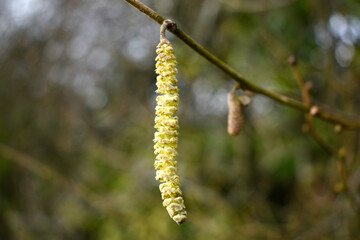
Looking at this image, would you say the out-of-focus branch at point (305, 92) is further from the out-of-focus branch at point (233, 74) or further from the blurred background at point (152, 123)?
the blurred background at point (152, 123)

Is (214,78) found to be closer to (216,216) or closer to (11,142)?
(216,216)

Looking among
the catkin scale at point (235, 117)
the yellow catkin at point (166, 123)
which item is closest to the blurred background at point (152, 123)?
the catkin scale at point (235, 117)

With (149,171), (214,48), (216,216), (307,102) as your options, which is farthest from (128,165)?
(307,102)

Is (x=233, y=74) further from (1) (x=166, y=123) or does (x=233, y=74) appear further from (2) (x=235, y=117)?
(1) (x=166, y=123)

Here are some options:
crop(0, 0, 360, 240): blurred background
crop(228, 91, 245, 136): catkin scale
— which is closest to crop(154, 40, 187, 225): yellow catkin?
crop(228, 91, 245, 136): catkin scale

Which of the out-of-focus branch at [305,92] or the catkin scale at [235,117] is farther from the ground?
the out-of-focus branch at [305,92]

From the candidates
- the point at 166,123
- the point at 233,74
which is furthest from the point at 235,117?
the point at 166,123
